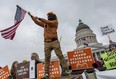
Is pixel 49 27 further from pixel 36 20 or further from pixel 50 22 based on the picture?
pixel 36 20

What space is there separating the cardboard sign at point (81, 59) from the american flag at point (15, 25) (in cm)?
206

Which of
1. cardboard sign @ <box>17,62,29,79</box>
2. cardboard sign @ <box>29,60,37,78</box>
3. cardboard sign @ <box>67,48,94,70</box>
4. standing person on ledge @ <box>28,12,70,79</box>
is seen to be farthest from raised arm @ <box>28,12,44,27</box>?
cardboard sign @ <box>17,62,29,79</box>

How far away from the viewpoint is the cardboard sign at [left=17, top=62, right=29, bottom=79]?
321 inches

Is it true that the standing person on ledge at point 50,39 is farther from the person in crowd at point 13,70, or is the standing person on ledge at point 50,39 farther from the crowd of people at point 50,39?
the person in crowd at point 13,70

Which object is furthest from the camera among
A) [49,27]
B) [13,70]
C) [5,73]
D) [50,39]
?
[5,73]

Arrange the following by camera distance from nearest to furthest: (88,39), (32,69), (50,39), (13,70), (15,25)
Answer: (50,39), (15,25), (32,69), (13,70), (88,39)

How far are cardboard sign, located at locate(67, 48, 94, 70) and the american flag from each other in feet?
6.77

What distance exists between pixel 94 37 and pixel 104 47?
7369 millimetres

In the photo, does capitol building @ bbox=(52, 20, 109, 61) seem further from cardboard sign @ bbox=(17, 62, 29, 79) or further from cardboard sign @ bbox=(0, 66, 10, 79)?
cardboard sign @ bbox=(17, 62, 29, 79)

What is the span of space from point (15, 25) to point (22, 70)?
5.70ft

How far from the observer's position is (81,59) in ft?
22.7

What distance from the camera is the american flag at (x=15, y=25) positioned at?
299 inches

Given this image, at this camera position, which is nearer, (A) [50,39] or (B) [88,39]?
(A) [50,39]

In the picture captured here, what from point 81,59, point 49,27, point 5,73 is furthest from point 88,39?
point 49,27
